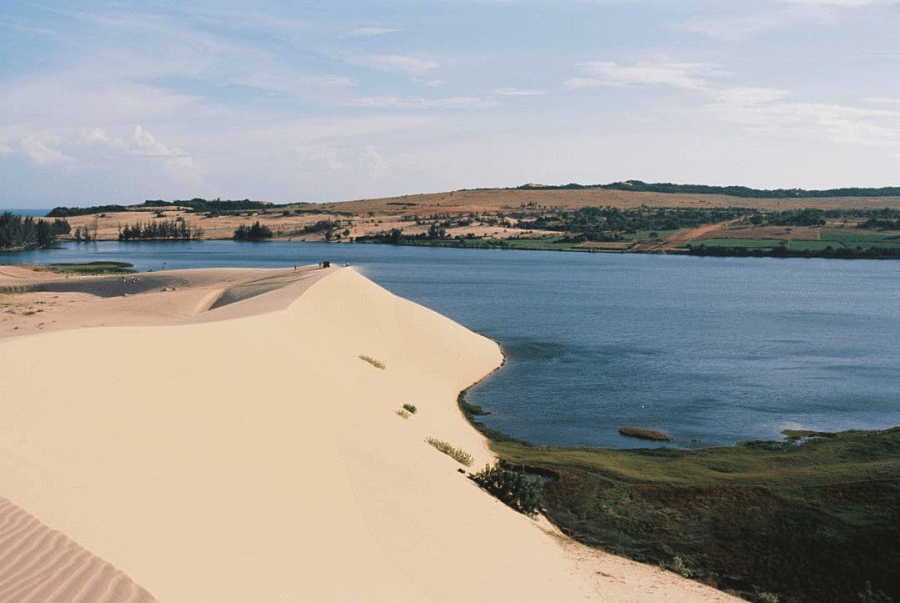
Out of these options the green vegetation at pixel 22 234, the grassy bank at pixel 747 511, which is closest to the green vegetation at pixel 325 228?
the green vegetation at pixel 22 234

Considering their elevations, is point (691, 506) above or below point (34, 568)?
below

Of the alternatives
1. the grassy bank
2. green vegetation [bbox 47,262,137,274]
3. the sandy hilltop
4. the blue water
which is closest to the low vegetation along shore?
the blue water

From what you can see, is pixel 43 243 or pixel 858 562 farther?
pixel 43 243

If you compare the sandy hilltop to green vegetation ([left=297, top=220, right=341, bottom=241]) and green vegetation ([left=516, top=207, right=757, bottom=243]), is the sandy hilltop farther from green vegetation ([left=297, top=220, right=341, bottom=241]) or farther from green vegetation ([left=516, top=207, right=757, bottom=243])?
green vegetation ([left=297, top=220, right=341, bottom=241])

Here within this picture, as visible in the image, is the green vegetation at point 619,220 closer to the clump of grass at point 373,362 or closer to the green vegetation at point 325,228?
the green vegetation at point 325,228

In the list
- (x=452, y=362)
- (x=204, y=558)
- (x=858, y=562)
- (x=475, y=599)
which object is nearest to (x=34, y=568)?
(x=204, y=558)

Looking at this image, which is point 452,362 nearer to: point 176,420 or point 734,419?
point 734,419
